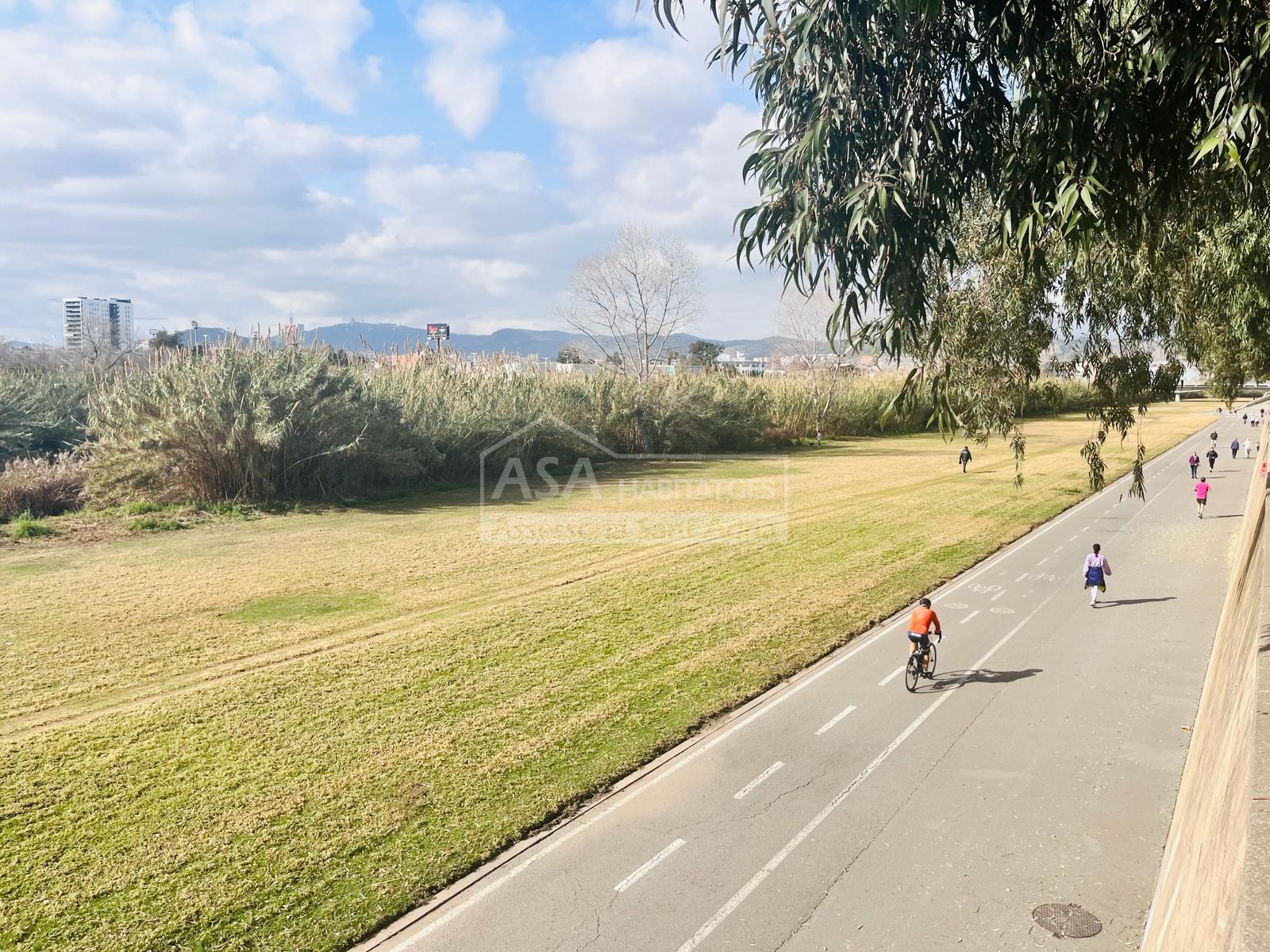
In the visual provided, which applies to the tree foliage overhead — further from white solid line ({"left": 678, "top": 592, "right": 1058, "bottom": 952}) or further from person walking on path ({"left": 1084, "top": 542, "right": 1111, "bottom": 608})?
person walking on path ({"left": 1084, "top": 542, "right": 1111, "bottom": 608})

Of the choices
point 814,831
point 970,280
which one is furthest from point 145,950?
point 970,280

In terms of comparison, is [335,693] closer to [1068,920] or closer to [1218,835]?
[1068,920]

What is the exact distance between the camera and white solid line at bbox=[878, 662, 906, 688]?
11125 millimetres

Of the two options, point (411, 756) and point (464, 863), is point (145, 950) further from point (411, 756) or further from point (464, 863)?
point (411, 756)

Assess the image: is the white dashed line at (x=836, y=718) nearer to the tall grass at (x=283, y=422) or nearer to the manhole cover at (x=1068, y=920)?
the manhole cover at (x=1068, y=920)

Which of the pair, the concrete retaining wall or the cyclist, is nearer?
the concrete retaining wall

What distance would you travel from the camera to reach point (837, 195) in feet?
18.6

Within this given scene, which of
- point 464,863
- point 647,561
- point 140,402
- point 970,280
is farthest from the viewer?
point 140,402

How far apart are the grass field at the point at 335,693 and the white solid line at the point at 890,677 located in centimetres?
119

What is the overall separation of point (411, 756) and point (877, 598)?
9.52m

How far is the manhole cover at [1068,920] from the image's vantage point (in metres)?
6.04

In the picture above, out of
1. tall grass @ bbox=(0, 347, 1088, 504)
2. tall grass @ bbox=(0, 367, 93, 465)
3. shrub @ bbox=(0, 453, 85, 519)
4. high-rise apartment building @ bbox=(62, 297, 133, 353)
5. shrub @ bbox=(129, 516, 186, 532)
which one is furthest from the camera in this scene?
high-rise apartment building @ bbox=(62, 297, 133, 353)

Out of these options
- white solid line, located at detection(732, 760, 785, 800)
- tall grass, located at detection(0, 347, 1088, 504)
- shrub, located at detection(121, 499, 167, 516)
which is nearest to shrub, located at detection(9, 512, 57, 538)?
shrub, located at detection(121, 499, 167, 516)

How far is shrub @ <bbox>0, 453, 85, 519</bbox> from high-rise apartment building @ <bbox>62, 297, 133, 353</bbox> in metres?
15.9
